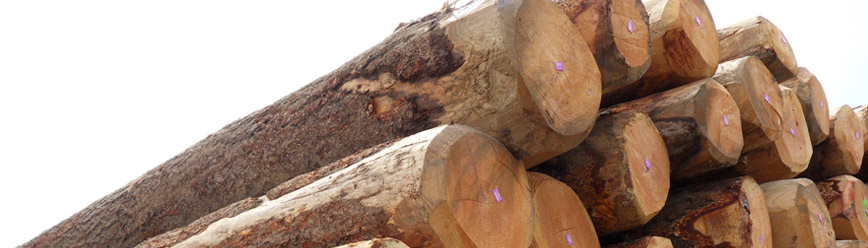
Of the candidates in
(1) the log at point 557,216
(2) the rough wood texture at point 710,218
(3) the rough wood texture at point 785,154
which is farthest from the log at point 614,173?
(3) the rough wood texture at point 785,154

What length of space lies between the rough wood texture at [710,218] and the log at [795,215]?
38 centimetres

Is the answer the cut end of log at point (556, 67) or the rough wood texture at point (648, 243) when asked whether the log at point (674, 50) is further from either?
the cut end of log at point (556, 67)

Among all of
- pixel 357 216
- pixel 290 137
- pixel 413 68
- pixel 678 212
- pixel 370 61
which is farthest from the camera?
pixel 678 212

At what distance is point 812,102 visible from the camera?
13.7ft

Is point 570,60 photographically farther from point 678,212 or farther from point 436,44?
point 678,212

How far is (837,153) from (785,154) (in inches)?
41.2

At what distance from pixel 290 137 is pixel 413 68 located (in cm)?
63

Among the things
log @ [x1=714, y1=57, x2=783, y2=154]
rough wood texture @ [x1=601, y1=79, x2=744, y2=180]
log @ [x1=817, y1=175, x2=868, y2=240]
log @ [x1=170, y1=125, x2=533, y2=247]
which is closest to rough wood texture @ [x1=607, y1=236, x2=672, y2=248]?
rough wood texture @ [x1=601, y1=79, x2=744, y2=180]

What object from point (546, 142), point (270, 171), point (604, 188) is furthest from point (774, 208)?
point (270, 171)

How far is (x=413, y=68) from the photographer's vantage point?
227 centimetres

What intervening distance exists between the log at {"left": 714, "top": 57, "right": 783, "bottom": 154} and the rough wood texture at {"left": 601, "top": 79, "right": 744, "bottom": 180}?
8.8 inches

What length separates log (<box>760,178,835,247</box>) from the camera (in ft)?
11.1

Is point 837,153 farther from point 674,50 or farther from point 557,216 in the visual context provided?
point 557,216

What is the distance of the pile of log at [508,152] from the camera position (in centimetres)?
192
